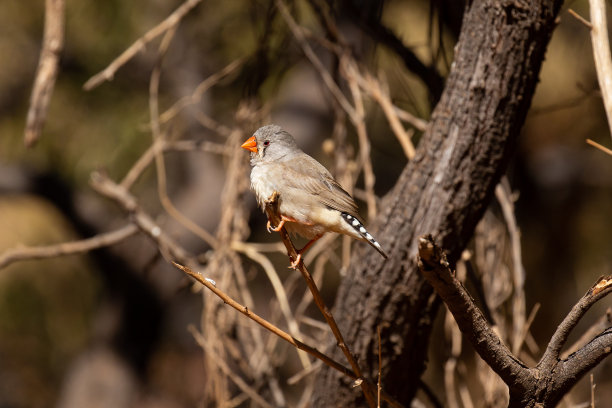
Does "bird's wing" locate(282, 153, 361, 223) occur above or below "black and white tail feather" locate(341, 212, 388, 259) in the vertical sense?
above

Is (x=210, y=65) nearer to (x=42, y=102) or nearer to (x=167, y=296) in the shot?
(x=167, y=296)

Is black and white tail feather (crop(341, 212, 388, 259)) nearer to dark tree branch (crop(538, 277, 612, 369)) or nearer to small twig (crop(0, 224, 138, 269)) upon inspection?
dark tree branch (crop(538, 277, 612, 369))

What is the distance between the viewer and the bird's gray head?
109 inches

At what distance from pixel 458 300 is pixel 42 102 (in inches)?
85.6

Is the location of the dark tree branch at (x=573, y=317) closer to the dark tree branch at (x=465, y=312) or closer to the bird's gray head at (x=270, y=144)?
the dark tree branch at (x=465, y=312)

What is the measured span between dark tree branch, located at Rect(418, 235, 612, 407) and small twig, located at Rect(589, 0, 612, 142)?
26.3 inches

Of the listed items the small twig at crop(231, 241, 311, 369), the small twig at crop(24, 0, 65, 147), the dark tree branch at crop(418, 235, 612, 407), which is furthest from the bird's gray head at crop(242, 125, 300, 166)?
the dark tree branch at crop(418, 235, 612, 407)

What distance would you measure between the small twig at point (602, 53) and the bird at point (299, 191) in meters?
0.90

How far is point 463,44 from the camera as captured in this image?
2.64m

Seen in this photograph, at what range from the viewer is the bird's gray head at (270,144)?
276 cm

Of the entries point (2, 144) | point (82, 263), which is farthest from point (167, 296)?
point (2, 144)

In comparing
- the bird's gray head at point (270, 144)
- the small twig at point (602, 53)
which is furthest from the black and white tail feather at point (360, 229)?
the small twig at point (602, 53)

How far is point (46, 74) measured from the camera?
314 cm

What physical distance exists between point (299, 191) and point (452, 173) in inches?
22.8
